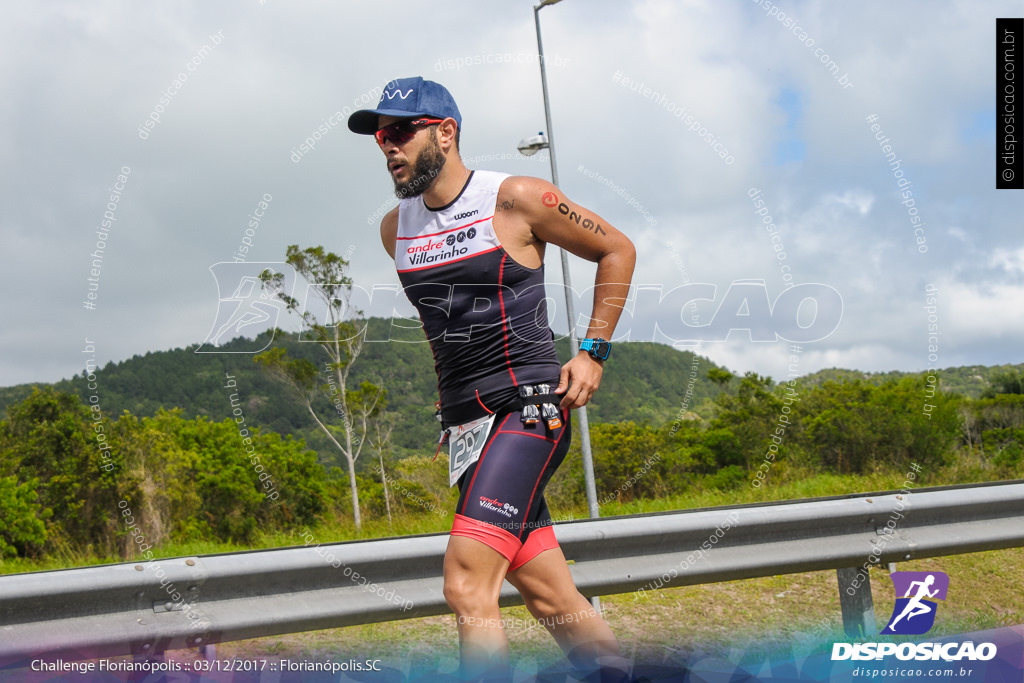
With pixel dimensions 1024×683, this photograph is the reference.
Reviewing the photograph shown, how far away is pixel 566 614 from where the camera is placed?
8.22 feet

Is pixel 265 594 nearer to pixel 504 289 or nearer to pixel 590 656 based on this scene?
pixel 590 656

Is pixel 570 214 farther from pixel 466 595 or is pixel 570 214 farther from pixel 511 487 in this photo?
pixel 466 595

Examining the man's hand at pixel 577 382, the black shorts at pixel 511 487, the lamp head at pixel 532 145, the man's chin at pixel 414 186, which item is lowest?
the black shorts at pixel 511 487

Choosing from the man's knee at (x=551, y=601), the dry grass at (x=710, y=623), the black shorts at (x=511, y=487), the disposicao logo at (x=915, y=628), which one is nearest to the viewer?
the black shorts at (x=511, y=487)

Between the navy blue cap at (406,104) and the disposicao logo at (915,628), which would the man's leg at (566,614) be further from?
the navy blue cap at (406,104)

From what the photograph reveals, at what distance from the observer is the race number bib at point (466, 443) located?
2.54m

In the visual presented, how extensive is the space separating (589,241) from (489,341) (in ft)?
1.58

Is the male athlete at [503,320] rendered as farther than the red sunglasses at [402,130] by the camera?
No

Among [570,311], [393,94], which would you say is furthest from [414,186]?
[570,311]

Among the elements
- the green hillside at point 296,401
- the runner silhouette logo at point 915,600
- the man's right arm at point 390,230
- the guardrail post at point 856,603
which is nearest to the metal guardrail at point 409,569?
the guardrail post at point 856,603

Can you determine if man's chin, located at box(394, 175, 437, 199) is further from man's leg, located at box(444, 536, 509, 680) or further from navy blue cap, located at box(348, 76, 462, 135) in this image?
man's leg, located at box(444, 536, 509, 680)

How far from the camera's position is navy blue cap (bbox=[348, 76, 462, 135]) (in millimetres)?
2596

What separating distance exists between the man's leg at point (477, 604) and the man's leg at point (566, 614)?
207 millimetres

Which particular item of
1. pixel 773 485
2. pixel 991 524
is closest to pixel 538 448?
pixel 991 524
